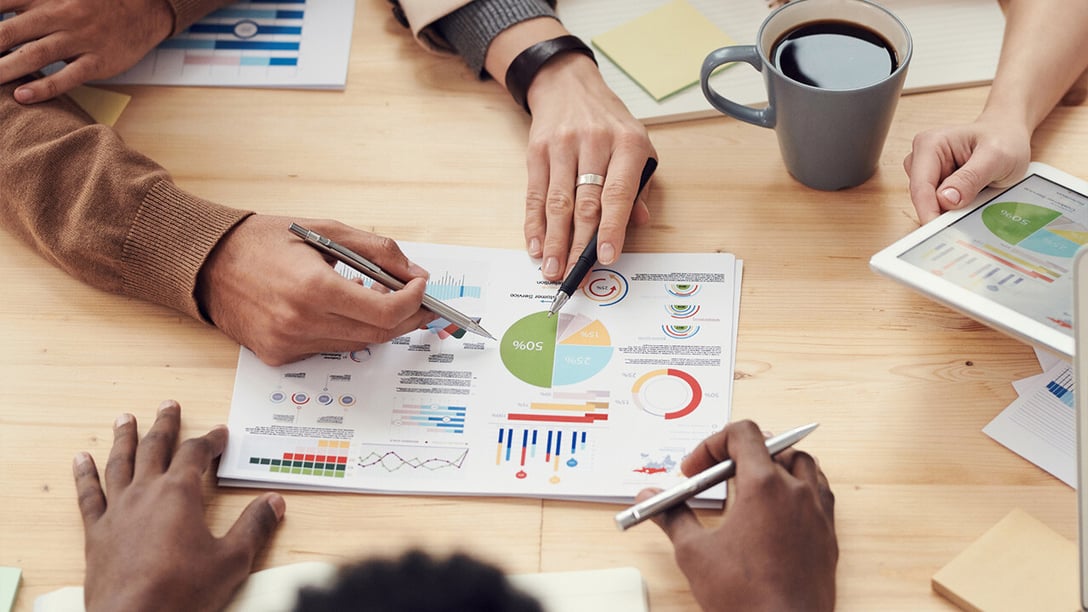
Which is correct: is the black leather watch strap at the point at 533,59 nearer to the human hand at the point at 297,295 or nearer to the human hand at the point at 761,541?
the human hand at the point at 297,295

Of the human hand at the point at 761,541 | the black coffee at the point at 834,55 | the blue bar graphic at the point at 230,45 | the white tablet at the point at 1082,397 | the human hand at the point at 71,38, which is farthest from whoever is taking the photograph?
the blue bar graphic at the point at 230,45

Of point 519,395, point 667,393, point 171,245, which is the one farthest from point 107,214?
point 667,393

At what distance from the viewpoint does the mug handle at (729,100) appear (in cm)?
94

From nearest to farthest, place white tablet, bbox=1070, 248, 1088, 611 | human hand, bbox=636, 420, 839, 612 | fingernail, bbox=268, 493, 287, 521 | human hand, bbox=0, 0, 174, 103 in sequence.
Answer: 1. white tablet, bbox=1070, 248, 1088, 611
2. human hand, bbox=636, 420, 839, 612
3. fingernail, bbox=268, 493, 287, 521
4. human hand, bbox=0, 0, 174, 103

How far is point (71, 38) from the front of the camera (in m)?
1.08

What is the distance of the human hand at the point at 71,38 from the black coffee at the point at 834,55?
28.3 inches

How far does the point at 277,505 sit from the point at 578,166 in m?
0.45

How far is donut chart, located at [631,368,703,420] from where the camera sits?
86 centimetres

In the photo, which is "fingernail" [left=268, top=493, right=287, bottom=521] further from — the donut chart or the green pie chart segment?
the green pie chart segment

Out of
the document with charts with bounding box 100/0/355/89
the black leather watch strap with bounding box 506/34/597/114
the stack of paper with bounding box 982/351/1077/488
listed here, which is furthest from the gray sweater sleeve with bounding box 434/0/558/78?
the stack of paper with bounding box 982/351/1077/488

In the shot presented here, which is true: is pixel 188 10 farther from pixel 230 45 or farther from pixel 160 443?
pixel 160 443

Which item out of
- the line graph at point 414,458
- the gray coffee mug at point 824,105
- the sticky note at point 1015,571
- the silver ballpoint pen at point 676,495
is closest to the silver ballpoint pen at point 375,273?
the line graph at point 414,458

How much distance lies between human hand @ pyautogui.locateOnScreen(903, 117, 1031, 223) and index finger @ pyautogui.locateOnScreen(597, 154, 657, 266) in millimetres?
261

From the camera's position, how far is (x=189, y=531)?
2.55 ft
